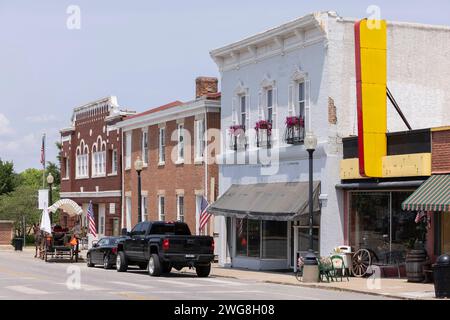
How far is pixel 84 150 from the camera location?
185 ft

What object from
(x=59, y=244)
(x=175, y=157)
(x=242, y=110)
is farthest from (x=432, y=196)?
(x=59, y=244)

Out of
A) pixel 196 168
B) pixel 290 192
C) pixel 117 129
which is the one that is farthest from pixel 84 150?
pixel 290 192

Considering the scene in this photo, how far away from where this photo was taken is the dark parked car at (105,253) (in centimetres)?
3475

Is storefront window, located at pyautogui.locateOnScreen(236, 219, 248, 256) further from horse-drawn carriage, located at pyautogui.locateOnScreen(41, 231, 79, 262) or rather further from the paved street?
horse-drawn carriage, located at pyautogui.locateOnScreen(41, 231, 79, 262)

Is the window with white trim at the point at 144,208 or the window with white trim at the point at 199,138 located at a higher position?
the window with white trim at the point at 199,138

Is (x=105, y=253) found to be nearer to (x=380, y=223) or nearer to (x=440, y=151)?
(x=380, y=223)

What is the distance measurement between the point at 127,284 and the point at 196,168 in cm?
1501

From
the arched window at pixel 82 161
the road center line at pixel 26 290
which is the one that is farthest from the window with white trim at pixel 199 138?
the arched window at pixel 82 161

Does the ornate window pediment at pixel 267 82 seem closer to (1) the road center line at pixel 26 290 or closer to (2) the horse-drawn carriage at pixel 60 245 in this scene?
(2) the horse-drawn carriage at pixel 60 245

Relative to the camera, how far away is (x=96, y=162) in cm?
5416

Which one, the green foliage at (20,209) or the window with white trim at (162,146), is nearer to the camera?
the window with white trim at (162,146)

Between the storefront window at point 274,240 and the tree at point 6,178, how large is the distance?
63.1 meters

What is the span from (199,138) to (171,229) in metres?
9.08

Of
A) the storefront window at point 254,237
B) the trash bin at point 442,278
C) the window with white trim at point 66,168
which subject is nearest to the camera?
the trash bin at point 442,278
